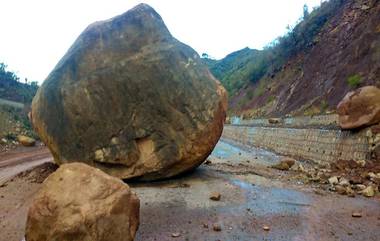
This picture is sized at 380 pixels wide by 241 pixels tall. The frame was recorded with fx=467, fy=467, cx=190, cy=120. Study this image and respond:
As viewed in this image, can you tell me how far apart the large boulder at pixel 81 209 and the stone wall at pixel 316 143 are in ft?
26.7

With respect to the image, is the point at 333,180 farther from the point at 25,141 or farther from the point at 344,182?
the point at 25,141

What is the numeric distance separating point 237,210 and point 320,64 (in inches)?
884

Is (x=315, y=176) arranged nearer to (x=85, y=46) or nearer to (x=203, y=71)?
(x=203, y=71)

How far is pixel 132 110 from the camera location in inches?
389

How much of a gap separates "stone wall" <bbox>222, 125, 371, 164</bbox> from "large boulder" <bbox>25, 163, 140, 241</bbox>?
8.13 m

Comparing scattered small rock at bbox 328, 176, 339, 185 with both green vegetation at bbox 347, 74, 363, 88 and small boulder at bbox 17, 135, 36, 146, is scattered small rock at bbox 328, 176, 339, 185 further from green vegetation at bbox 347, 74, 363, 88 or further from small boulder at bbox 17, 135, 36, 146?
small boulder at bbox 17, 135, 36, 146

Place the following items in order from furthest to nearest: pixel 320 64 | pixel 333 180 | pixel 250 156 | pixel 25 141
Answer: pixel 320 64 → pixel 25 141 → pixel 250 156 → pixel 333 180

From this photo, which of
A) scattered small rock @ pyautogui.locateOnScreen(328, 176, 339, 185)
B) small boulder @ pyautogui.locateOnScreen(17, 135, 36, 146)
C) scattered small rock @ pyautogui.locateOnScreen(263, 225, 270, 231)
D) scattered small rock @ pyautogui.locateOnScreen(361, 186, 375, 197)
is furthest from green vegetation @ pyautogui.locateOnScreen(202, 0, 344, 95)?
scattered small rock @ pyautogui.locateOnScreen(263, 225, 270, 231)

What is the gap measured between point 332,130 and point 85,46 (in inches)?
310

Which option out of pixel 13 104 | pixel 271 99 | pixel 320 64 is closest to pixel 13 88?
pixel 13 104

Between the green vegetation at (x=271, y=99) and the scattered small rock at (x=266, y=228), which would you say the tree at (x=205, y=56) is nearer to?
the green vegetation at (x=271, y=99)

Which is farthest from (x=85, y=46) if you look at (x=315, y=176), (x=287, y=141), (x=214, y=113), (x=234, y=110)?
(x=234, y=110)

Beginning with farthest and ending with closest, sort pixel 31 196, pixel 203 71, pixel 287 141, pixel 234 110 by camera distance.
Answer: pixel 234 110 → pixel 287 141 → pixel 203 71 → pixel 31 196

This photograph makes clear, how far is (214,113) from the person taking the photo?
995cm
